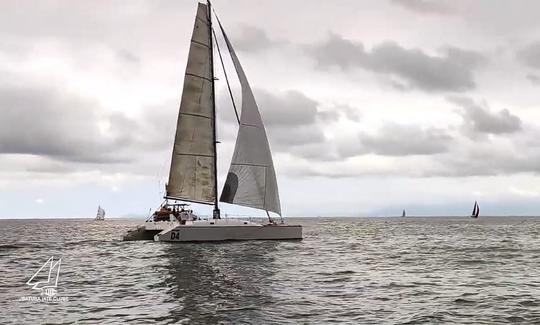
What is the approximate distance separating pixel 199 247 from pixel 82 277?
16.2 meters

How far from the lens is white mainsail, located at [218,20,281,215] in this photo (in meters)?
51.0

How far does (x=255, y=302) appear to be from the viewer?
20.1 metres

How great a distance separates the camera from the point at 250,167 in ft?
168

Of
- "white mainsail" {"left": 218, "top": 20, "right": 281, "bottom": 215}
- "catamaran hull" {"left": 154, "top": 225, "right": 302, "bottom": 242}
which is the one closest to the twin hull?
"catamaran hull" {"left": 154, "top": 225, "right": 302, "bottom": 242}

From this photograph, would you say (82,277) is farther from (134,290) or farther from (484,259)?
(484,259)

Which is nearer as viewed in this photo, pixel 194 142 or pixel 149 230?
pixel 149 230

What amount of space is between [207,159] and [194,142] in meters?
2.05

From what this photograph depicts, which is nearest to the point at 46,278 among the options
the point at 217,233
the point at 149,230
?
the point at 217,233

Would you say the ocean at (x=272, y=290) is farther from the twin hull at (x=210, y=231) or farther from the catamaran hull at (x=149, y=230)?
the catamaran hull at (x=149, y=230)

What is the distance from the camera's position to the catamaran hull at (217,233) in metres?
46.6
